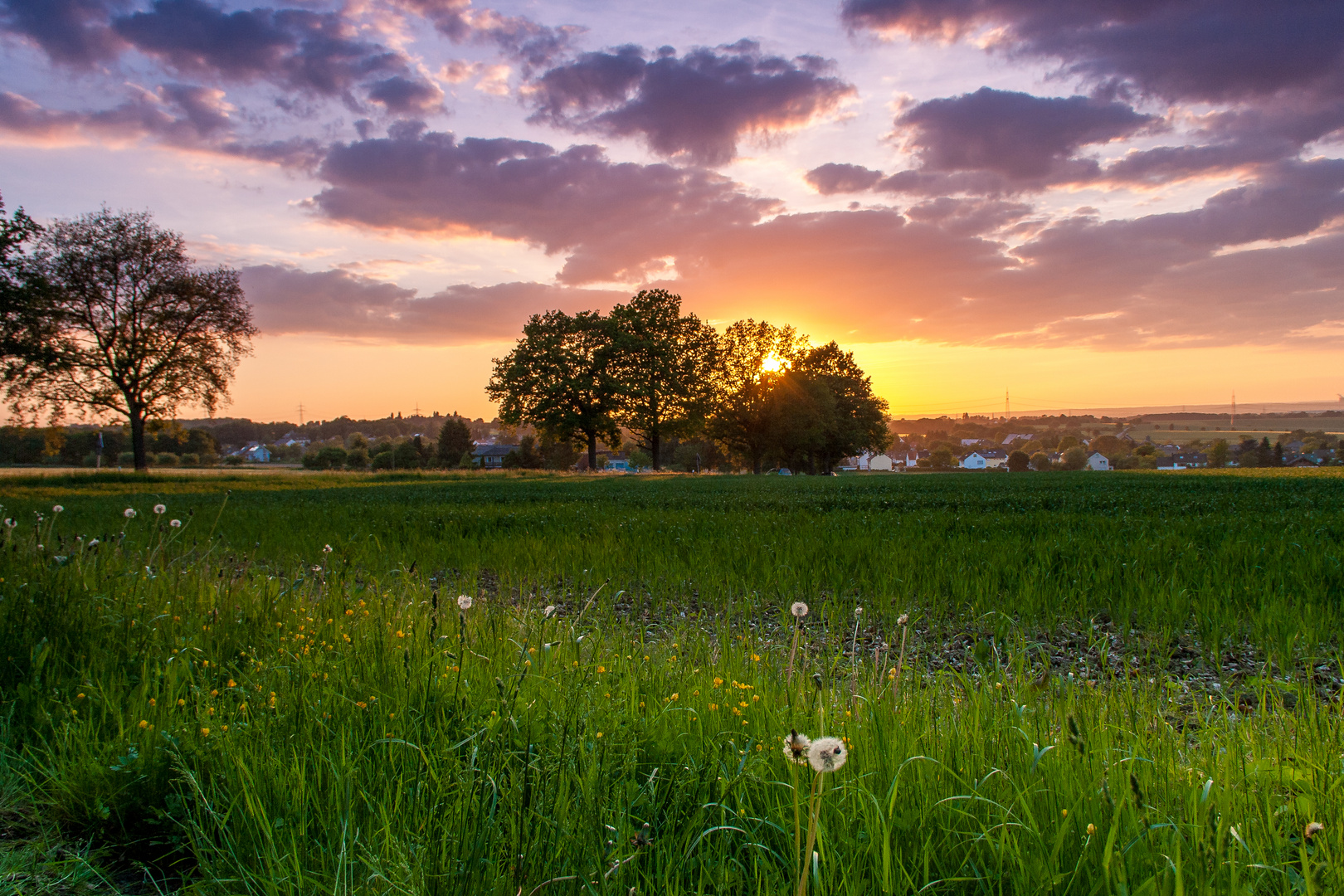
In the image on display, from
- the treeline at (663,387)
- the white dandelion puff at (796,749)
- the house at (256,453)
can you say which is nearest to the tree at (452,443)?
the treeline at (663,387)

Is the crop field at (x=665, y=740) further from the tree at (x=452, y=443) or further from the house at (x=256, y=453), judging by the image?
the house at (x=256, y=453)

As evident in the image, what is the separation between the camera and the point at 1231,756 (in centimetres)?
241

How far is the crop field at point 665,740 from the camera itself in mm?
1912

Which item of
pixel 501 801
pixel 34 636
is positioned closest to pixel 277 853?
pixel 501 801

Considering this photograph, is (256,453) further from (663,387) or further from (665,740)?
(665,740)

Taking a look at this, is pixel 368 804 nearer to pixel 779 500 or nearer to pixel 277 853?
pixel 277 853

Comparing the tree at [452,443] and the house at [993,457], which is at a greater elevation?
the tree at [452,443]

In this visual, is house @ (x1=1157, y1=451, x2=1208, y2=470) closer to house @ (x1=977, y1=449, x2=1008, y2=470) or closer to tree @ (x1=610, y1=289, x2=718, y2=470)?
house @ (x1=977, y1=449, x2=1008, y2=470)

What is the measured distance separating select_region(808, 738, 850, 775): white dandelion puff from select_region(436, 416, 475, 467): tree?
330ft

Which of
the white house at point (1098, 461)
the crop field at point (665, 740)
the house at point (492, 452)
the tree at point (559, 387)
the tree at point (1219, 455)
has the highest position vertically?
the tree at point (559, 387)

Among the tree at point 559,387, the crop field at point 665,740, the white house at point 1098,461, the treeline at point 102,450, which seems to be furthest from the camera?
the white house at point 1098,461

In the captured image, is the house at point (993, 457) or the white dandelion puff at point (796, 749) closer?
the white dandelion puff at point (796, 749)

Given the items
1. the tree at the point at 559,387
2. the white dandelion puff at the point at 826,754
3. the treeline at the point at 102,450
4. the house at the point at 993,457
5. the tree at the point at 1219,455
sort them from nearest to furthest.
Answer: the white dandelion puff at the point at 826,754 < the tree at the point at 559,387 < the treeline at the point at 102,450 < the tree at the point at 1219,455 < the house at the point at 993,457

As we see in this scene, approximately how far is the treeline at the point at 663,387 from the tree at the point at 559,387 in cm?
8
